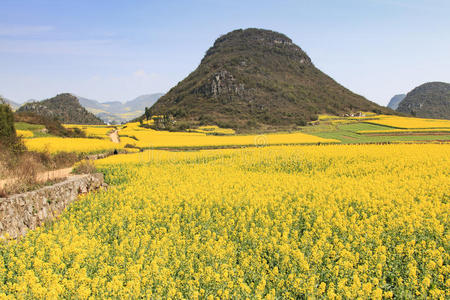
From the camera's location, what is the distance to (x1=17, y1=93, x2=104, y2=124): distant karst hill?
129 m

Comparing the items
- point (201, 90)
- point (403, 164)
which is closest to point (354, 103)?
point (201, 90)

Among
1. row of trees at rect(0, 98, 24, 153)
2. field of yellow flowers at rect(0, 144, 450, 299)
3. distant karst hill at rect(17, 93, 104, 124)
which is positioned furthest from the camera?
distant karst hill at rect(17, 93, 104, 124)

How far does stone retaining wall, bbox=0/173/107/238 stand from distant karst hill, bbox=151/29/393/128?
79748 millimetres

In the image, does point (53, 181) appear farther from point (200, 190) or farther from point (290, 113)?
point (290, 113)

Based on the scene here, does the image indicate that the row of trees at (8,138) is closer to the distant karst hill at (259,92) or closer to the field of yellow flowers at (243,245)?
the field of yellow flowers at (243,245)

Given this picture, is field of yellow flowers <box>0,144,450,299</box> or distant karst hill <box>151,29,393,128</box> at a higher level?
distant karst hill <box>151,29,393,128</box>

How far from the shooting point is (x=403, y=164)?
664 inches

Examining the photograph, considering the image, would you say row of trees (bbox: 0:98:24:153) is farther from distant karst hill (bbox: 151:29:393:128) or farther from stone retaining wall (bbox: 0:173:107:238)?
distant karst hill (bbox: 151:29:393:128)

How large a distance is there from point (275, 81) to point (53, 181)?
139983mm

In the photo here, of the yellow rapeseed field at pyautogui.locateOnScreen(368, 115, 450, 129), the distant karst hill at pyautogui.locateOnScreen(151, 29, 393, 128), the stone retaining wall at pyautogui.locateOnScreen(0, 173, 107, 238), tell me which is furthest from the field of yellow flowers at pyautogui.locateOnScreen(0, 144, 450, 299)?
the distant karst hill at pyautogui.locateOnScreen(151, 29, 393, 128)

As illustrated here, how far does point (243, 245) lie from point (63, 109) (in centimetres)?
16443

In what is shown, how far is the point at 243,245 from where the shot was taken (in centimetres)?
718

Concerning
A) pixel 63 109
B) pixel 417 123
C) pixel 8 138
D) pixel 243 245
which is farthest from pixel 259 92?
pixel 243 245

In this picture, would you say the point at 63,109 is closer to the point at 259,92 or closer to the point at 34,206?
the point at 259,92
